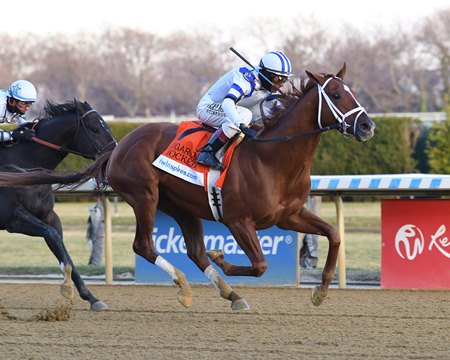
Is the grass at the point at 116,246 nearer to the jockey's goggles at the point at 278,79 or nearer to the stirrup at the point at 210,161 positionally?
the stirrup at the point at 210,161

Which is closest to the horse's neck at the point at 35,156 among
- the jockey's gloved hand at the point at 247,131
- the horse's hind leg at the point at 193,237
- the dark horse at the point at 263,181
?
the dark horse at the point at 263,181

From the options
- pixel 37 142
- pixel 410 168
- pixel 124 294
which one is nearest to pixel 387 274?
pixel 124 294

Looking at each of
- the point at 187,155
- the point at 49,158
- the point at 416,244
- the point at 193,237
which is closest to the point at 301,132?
the point at 187,155

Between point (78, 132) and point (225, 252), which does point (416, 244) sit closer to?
point (225, 252)

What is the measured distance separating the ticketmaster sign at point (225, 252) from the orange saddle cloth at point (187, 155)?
2486 millimetres

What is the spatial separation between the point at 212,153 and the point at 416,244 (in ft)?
9.97

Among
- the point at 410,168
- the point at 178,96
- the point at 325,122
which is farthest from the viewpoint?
the point at 178,96

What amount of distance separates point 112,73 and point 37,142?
55.0 meters

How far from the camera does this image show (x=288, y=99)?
22.9 ft

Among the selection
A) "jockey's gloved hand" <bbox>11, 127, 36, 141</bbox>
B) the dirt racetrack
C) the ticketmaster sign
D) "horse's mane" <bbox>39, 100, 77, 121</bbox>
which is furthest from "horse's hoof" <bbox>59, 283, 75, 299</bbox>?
the ticketmaster sign

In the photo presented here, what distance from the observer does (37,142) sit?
7977 millimetres

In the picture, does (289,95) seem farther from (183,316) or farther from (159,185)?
(183,316)

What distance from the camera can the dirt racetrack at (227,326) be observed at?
17.7 ft

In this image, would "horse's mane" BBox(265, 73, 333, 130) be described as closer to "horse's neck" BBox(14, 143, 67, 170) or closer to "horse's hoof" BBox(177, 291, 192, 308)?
"horse's hoof" BBox(177, 291, 192, 308)
